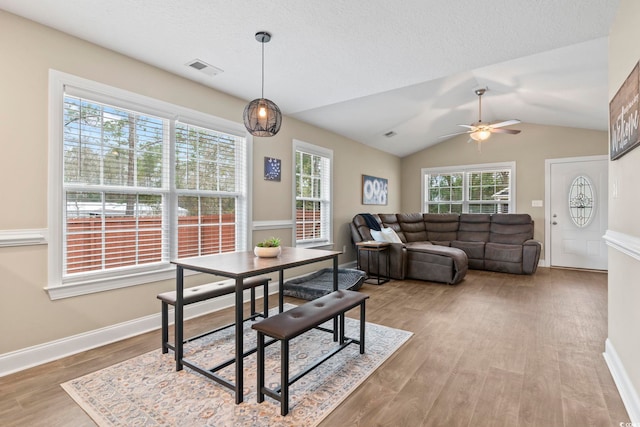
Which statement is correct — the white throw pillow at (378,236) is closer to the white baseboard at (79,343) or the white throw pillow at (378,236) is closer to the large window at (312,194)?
the large window at (312,194)

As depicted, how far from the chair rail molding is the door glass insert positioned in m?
7.53

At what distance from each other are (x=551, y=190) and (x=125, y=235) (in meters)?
6.96

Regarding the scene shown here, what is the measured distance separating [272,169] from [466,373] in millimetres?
3105

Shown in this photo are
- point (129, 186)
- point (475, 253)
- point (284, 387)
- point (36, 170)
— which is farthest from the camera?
point (475, 253)

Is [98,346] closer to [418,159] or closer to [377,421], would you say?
[377,421]

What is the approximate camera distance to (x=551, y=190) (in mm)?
6016

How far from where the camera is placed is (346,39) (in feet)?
8.27

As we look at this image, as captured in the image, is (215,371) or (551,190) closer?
(215,371)

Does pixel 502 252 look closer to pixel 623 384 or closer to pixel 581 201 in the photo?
pixel 581 201

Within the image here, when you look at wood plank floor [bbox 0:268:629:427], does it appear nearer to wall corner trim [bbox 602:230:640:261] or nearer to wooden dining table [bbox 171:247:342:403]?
wooden dining table [bbox 171:247:342:403]

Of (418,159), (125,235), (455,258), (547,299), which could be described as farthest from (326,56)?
(418,159)

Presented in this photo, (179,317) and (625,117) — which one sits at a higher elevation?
(625,117)

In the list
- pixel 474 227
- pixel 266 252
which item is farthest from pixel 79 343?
pixel 474 227

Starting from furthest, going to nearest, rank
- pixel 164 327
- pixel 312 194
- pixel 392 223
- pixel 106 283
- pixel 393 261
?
1. pixel 392 223
2. pixel 312 194
3. pixel 393 261
4. pixel 106 283
5. pixel 164 327
